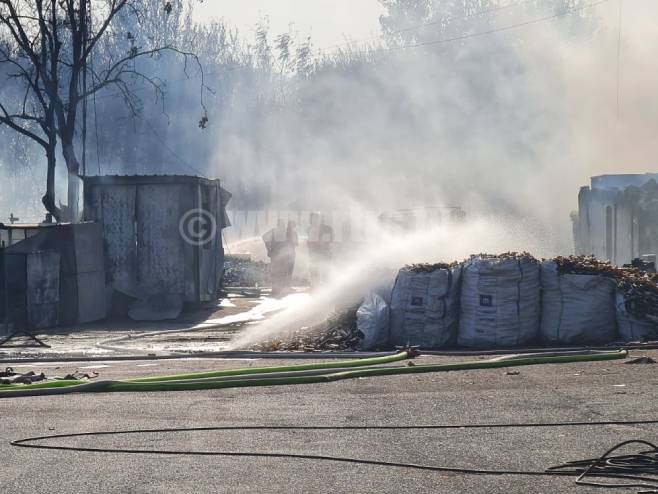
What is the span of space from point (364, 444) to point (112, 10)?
89.0 feet

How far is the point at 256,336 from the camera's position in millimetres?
19156

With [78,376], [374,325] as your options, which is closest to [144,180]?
[374,325]

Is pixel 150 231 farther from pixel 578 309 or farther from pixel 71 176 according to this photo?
pixel 578 309

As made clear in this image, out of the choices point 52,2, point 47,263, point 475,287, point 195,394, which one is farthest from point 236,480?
point 52,2

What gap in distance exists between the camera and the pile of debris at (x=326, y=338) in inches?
646

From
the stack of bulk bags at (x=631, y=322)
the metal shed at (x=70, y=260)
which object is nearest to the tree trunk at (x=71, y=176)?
the metal shed at (x=70, y=260)

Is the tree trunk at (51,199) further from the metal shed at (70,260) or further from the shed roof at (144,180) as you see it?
the metal shed at (70,260)

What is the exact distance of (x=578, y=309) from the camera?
52.1 feet

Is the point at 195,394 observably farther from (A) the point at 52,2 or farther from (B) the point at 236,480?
(A) the point at 52,2

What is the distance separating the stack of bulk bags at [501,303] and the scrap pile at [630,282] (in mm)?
570

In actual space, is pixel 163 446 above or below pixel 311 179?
below

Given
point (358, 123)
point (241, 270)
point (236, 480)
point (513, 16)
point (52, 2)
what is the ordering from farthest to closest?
1. point (513, 16)
2. point (358, 123)
3. point (241, 270)
4. point (52, 2)
5. point (236, 480)

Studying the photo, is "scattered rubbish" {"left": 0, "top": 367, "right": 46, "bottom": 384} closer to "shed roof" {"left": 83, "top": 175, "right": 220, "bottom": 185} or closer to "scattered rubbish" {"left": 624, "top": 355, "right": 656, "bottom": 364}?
"scattered rubbish" {"left": 624, "top": 355, "right": 656, "bottom": 364}

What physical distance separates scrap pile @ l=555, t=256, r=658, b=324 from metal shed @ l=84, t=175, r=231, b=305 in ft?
35.4
